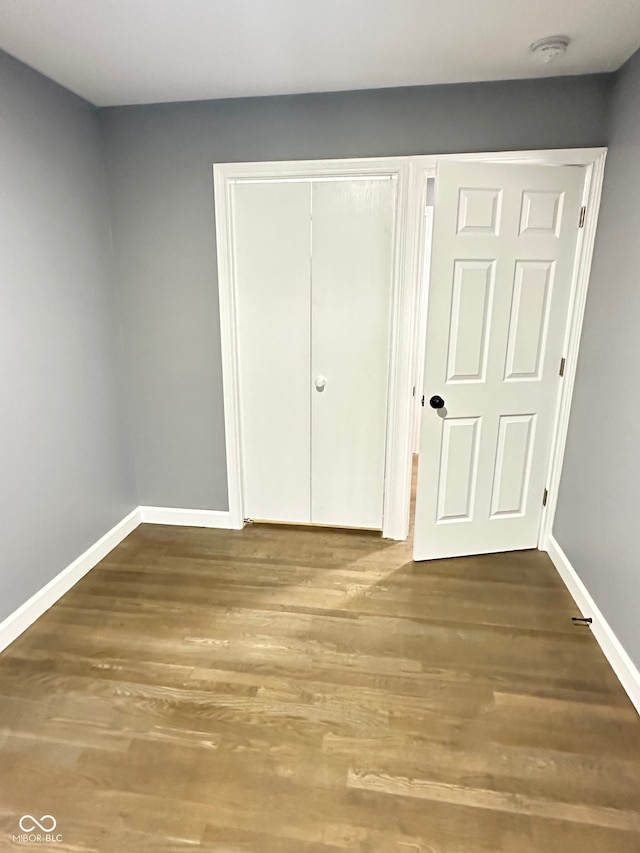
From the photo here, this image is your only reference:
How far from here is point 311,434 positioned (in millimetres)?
2949

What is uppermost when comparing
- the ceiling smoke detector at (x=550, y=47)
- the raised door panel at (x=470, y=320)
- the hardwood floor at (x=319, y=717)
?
the ceiling smoke detector at (x=550, y=47)

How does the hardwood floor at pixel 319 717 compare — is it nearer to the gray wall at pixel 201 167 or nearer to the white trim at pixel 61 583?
the white trim at pixel 61 583

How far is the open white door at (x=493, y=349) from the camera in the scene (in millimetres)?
2326

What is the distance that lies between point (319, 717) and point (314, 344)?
6.00 ft

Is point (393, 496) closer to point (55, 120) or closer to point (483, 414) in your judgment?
point (483, 414)

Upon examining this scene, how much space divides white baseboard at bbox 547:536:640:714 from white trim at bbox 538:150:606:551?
0.70 ft

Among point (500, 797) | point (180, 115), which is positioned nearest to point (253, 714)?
point (500, 797)

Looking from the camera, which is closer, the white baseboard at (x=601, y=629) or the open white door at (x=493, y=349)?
the white baseboard at (x=601, y=629)

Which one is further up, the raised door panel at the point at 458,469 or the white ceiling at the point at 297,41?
the white ceiling at the point at 297,41

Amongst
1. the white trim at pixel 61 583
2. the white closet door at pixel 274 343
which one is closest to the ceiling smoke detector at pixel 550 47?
the white closet door at pixel 274 343

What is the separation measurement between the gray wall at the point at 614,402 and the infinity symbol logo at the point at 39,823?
202cm

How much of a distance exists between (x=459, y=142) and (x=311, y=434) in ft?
5.55

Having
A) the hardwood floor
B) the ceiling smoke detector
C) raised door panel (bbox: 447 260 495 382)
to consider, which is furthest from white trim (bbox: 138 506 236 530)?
the ceiling smoke detector

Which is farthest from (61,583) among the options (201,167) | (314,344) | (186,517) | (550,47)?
(550,47)
